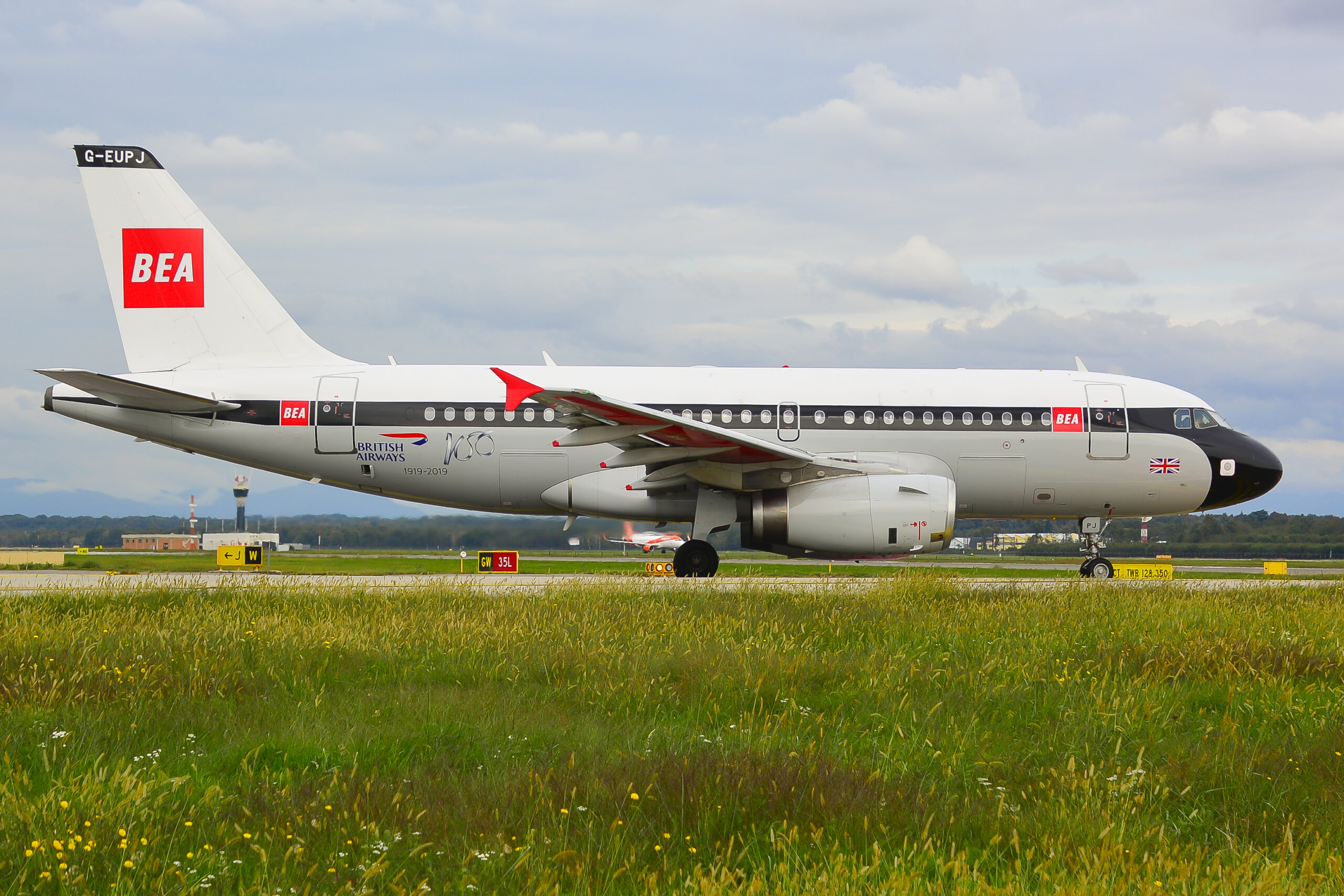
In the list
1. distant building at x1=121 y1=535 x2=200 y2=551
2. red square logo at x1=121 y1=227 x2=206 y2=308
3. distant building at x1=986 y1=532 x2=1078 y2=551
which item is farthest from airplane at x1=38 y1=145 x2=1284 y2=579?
distant building at x1=121 y1=535 x2=200 y2=551

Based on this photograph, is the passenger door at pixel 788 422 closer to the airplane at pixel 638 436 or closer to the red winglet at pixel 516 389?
the airplane at pixel 638 436

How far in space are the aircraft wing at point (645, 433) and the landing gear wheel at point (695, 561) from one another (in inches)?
68.6

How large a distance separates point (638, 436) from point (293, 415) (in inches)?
248

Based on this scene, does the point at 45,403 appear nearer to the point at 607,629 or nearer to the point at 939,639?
the point at 607,629

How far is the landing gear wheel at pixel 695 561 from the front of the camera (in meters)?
16.8

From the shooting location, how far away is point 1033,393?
18.0 metres

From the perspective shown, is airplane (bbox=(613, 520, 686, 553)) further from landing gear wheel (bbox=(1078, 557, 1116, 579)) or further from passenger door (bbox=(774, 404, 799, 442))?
passenger door (bbox=(774, 404, 799, 442))

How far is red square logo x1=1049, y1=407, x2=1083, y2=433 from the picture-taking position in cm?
1781

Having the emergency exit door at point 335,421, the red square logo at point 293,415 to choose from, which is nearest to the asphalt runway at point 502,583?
the emergency exit door at point 335,421

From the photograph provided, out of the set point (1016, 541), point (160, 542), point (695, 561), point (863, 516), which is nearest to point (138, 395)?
point (695, 561)

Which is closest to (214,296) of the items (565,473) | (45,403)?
(45,403)

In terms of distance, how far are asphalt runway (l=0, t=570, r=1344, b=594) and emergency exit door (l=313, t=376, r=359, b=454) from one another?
7.67 feet

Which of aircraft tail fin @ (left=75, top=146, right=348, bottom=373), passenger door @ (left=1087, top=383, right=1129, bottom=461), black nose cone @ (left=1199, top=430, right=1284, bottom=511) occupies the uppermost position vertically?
aircraft tail fin @ (left=75, top=146, right=348, bottom=373)

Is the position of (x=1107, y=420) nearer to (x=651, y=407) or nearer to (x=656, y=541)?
(x=651, y=407)
